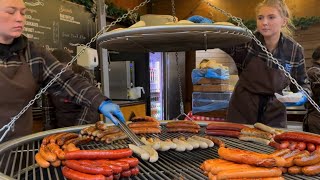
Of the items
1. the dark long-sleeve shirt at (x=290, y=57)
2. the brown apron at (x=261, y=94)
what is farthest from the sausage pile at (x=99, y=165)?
the dark long-sleeve shirt at (x=290, y=57)

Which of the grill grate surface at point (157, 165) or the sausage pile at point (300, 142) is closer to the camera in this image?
the grill grate surface at point (157, 165)

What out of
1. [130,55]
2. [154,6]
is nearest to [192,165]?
[130,55]

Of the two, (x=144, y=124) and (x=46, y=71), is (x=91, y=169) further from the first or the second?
(x=46, y=71)

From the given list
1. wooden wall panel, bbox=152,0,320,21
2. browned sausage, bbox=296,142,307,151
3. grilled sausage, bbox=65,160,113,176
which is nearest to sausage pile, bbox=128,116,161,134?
grilled sausage, bbox=65,160,113,176

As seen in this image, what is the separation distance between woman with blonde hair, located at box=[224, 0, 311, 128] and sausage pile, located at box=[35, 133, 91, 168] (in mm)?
1425

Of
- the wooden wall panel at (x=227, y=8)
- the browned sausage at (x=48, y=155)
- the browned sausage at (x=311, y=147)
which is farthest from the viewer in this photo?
the wooden wall panel at (x=227, y=8)

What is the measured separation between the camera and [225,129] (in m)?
1.99

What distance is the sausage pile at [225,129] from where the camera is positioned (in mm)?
1949

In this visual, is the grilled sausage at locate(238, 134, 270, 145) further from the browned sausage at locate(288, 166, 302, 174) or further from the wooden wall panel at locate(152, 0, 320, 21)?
the wooden wall panel at locate(152, 0, 320, 21)

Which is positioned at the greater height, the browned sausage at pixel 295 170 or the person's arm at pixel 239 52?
the person's arm at pixel 239 52

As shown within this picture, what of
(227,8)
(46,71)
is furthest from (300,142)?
(227,8)

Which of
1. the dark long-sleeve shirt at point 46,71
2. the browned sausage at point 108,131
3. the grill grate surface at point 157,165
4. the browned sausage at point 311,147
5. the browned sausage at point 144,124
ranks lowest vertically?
the grill grate surface at point 157,165

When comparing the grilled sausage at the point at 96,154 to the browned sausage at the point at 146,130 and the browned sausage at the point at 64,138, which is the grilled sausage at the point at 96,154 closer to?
the browned sausage at the point at 64,138

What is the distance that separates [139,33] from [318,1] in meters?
7.03
